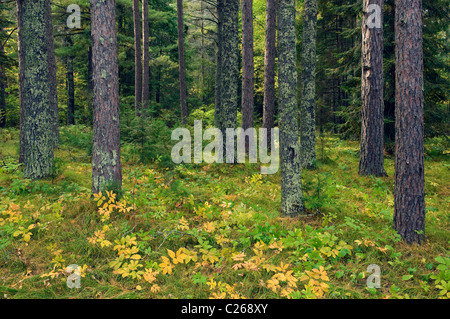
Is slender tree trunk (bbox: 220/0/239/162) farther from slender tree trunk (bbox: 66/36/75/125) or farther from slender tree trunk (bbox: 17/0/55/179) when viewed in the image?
slender tree trunk (bbox: 66/36/75/125)

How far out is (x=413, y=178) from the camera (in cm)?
501

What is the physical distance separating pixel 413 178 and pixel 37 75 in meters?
8.58

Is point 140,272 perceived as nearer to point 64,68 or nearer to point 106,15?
point 106,15

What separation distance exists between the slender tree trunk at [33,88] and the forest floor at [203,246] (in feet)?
1.51

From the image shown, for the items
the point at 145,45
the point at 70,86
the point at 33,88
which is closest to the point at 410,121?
the point at 33,88

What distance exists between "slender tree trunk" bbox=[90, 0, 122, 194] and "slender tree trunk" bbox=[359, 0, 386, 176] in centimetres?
736

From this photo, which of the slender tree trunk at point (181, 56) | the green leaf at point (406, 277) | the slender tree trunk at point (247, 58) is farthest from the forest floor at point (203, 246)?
the slender tree trunk at point (181, 56)

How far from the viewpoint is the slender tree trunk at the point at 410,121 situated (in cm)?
493

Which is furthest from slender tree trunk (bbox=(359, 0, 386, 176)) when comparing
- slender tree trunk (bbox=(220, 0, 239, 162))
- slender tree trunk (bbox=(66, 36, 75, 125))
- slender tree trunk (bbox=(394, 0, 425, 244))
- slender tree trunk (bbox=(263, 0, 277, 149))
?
slender tree trunk (bbox=(66, 36, 75, 125))

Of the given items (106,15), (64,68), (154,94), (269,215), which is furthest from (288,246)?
(64,68)

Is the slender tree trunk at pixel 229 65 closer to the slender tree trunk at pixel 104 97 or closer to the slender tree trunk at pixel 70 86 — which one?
the slender tree trunk at pixel 104 97

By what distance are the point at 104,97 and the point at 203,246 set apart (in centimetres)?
354

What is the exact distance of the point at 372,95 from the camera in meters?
9.05

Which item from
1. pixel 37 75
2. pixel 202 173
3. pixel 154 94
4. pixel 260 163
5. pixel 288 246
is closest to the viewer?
pixel 288 246
